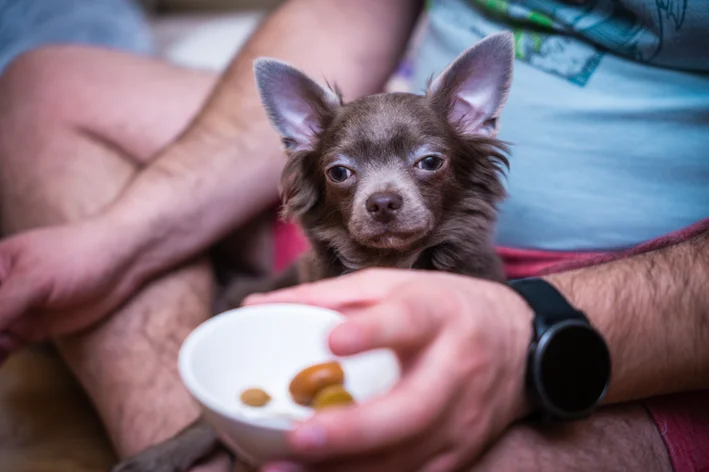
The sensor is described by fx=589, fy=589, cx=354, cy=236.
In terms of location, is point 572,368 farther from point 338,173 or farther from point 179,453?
point 179,453

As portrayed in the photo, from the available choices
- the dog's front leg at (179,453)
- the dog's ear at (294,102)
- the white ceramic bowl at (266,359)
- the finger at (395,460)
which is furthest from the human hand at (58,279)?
the finger at (395,460)

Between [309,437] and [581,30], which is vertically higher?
[581,30]

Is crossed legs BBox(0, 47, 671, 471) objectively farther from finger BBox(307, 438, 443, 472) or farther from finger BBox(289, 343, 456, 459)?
finger BBox(289, 343, 456, 459)

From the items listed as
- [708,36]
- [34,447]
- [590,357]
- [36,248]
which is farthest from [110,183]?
[708,36]

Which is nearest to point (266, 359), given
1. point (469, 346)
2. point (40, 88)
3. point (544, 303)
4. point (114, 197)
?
point (469, 346)

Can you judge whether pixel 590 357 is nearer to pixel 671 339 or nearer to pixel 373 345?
pixel 671 339

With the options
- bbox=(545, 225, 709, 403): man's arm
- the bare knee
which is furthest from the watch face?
the bare knee

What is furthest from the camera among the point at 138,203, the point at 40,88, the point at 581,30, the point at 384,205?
the point at 40,88

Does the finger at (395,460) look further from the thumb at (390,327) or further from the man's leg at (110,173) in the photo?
the man's leg at (110,173)
